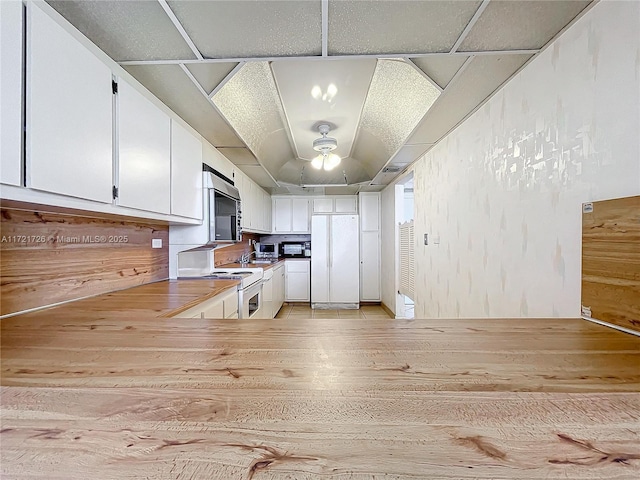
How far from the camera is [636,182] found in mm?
967

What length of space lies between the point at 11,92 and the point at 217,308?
144 cm

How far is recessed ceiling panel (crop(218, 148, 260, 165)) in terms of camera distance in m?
2.78

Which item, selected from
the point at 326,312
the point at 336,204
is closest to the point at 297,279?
the point at 326,312

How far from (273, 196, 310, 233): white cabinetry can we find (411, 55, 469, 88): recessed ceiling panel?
399cm

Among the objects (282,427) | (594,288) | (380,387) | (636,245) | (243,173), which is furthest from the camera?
(243,173)

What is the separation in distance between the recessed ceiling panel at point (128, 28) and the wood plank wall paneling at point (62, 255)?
80 centimetres

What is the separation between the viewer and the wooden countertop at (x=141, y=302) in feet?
4.16

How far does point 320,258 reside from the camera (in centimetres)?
505

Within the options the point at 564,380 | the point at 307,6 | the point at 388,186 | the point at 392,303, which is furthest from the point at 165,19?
the point at 392,303

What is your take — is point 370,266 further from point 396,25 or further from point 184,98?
point 396,25

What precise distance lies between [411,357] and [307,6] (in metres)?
1.34

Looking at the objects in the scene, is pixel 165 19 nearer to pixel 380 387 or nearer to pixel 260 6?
pixel 260 6

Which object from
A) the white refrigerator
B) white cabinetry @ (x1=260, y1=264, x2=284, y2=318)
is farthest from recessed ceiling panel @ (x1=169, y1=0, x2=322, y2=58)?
the white refrigerator

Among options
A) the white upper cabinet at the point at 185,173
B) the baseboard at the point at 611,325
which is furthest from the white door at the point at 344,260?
the baseboard at the point at 611,325
